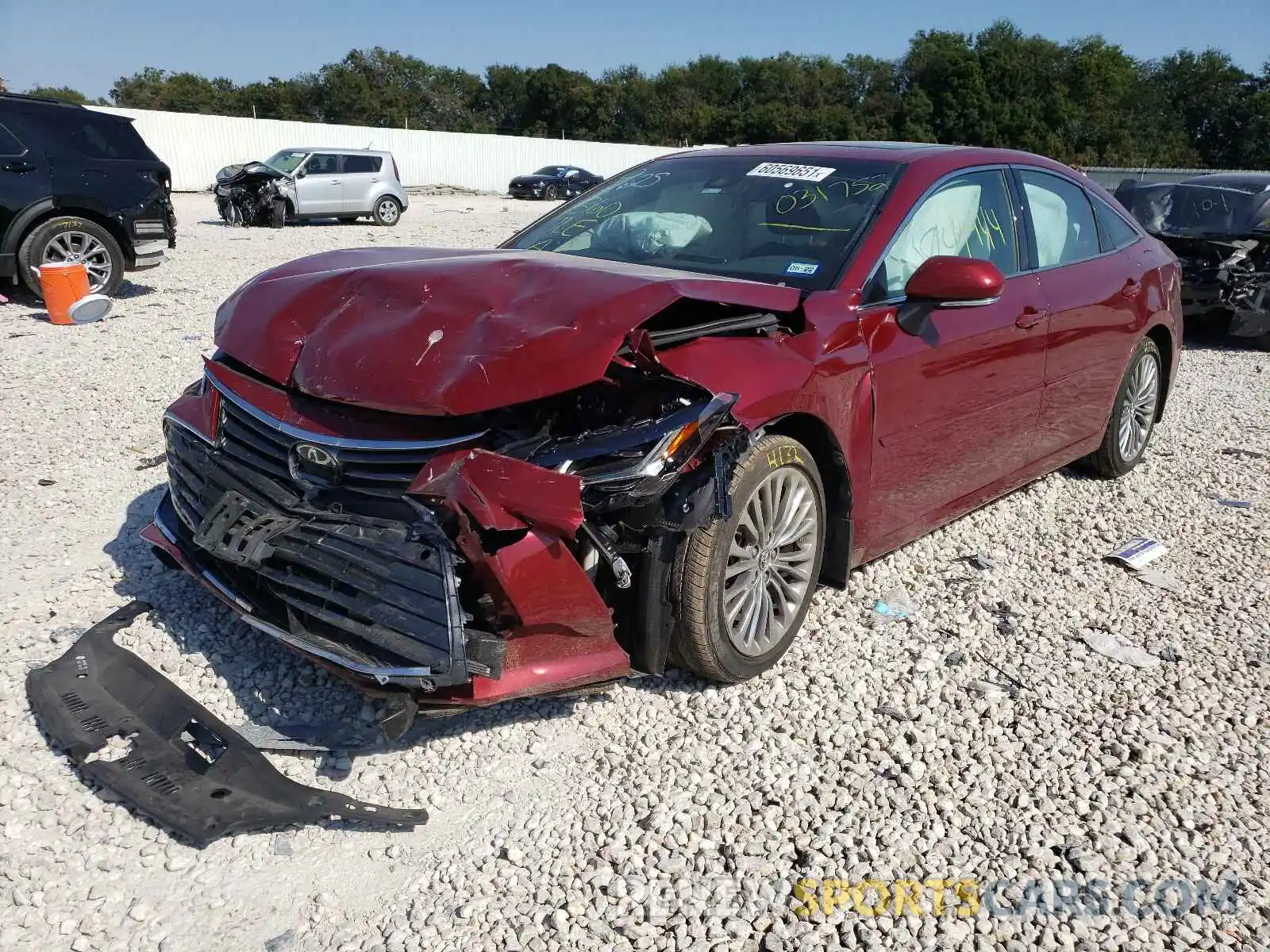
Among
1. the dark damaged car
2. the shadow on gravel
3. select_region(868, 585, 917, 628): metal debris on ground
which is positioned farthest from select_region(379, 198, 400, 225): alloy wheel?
select_region(868, 585, 917, 628): metal debris on ground

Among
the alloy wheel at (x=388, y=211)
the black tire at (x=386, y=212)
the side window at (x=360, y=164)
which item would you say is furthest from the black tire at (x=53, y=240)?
the alloy wheel at (x=388, y=211)

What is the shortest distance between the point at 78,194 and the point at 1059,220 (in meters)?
9.39

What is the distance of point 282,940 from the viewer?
226 centimetres

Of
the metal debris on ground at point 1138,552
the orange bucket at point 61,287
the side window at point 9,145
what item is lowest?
the metal debris on ground at point 1138,552

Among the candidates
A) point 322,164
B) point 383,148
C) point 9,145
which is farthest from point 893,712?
point 383,148

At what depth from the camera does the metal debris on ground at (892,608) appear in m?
3.96

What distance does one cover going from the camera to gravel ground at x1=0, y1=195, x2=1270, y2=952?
93.0 inches

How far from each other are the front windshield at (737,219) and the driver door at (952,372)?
22 cm

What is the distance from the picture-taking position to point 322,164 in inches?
850

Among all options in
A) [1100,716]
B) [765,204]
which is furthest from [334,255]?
[1100,716]

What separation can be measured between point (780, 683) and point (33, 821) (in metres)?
2.24

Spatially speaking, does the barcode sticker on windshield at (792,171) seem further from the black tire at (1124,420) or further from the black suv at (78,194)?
the black suv at (78,194)

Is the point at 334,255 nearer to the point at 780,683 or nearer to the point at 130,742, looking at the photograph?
the point at 130,742

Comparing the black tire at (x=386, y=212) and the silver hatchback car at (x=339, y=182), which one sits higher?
the silver hatchback car at (x=339, y=182)
